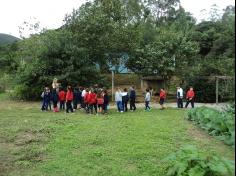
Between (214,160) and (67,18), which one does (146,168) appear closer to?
(214,160)

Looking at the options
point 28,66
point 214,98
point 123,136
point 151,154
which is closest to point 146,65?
point 214,98

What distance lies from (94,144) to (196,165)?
5665 mm

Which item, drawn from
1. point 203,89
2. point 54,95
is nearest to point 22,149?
point 54,95

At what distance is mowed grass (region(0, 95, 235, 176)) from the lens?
37.2 feet

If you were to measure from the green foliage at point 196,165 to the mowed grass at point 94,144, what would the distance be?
2.96ft

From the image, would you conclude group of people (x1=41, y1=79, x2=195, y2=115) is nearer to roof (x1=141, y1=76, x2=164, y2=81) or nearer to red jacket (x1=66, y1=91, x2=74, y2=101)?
red jacket (x1=66, y1=91, x2=74, y2=101)

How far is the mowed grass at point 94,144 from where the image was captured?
11344 millimetres

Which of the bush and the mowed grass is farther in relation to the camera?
the bush

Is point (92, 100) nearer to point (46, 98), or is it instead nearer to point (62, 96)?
point (62, 96)

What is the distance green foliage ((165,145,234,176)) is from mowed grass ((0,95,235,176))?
0.90 metres

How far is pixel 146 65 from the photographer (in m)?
35.1

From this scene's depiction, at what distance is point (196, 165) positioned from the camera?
31.3ft

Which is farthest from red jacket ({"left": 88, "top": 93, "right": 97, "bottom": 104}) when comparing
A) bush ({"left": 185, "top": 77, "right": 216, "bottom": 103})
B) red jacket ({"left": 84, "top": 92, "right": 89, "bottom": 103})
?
bush ({"left": 185, "top": 77, "right": 216, "bottom": 103})

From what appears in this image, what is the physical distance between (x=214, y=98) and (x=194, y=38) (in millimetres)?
13497
